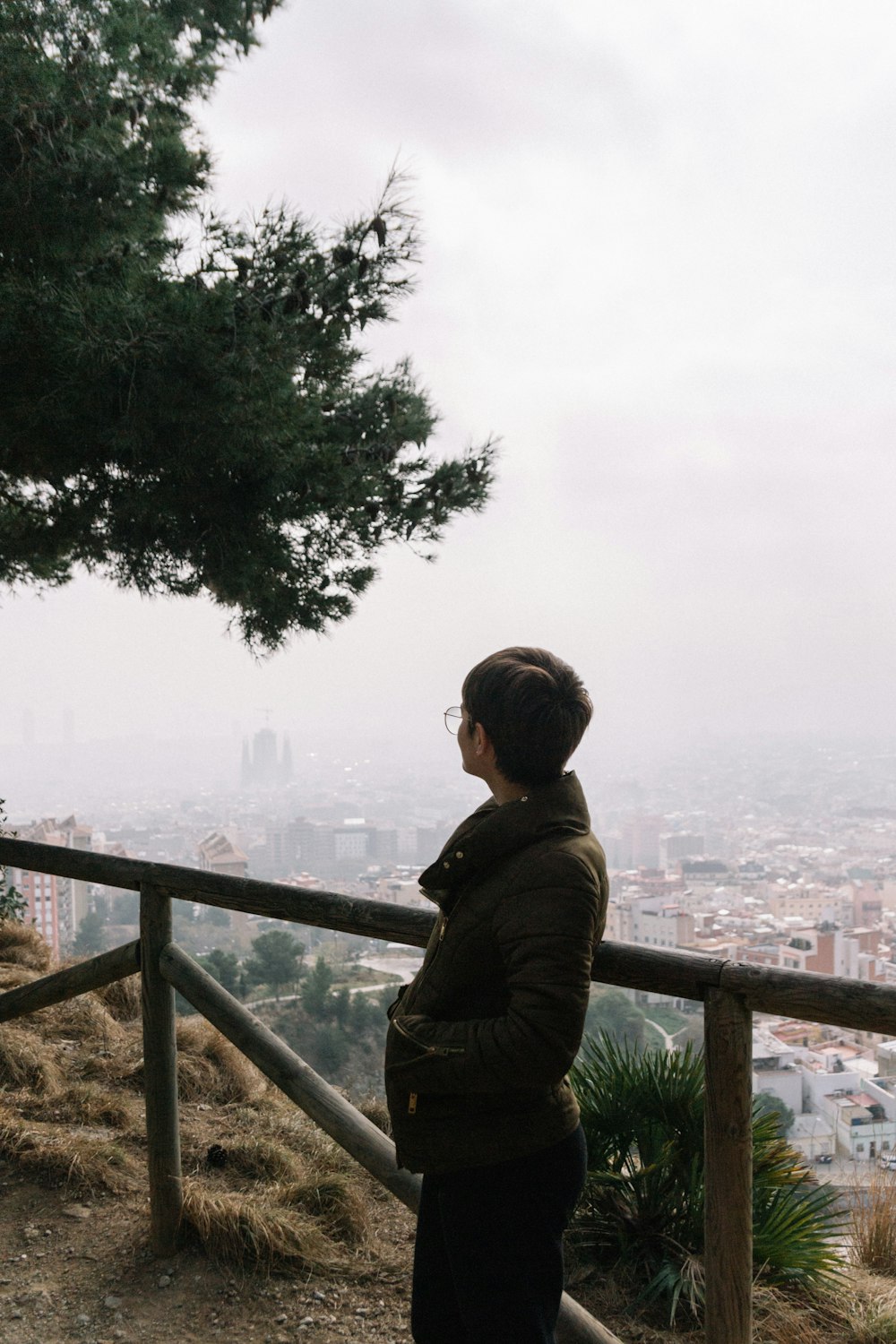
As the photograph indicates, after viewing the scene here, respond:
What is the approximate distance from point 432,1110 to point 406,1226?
2054mm

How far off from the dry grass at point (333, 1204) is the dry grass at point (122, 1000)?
107 inches

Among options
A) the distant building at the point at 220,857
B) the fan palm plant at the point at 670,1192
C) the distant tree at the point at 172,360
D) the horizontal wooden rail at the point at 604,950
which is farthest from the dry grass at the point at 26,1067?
the distant building at the point at 220,857

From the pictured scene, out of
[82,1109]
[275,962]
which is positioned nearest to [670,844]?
[275,962]

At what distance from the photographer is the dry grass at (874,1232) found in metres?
3.01

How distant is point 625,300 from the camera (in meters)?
75.8

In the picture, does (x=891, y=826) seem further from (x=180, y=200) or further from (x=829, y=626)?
(x=829, y=626)

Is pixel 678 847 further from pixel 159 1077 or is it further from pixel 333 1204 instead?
pixel 159 1077

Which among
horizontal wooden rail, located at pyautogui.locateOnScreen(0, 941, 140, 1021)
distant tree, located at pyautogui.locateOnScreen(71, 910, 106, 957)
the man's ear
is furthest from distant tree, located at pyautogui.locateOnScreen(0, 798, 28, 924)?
the man's ear

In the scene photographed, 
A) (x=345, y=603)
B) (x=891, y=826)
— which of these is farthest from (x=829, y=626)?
(x=345, y=603)

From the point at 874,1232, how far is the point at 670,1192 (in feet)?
3.23

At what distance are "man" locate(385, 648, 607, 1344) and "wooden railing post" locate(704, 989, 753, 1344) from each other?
1.22 feet

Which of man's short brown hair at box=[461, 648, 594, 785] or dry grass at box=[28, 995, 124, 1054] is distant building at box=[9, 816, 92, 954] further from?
man's short brown hair at box=[461, 648, 594, 785]

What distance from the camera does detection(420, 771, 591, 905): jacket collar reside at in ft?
4.69

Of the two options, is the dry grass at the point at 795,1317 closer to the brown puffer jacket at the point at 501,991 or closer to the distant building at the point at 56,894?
the brown puffer jacket at the point at 501,991
